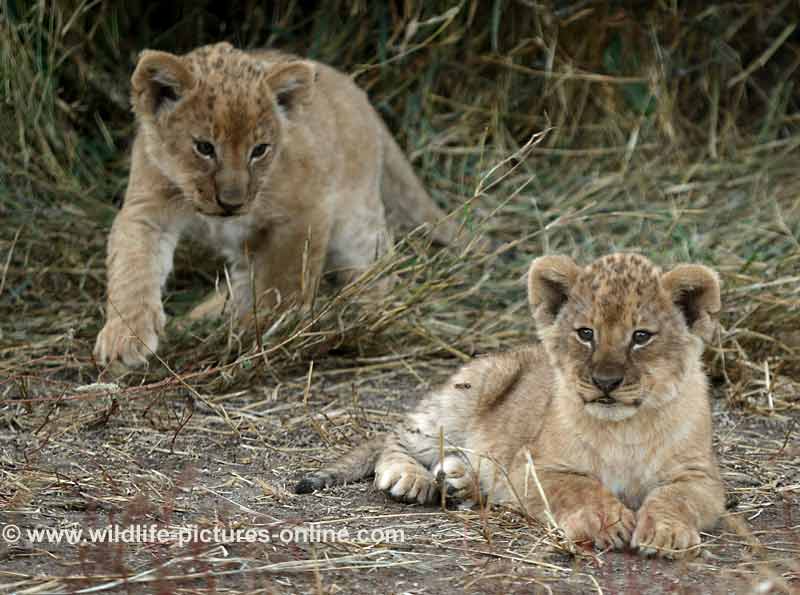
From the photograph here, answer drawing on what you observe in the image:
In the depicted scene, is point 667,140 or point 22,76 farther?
point 667,140

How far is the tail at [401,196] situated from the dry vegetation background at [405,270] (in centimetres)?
24

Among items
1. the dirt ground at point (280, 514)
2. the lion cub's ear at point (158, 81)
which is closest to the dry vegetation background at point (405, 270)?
the dirt ground at point (280, 514)

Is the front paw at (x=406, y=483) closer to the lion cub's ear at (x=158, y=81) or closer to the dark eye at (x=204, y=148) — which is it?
the dark eye at (x=204, y=148)

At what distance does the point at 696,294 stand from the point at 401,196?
3376 mm

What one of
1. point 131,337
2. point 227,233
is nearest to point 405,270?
point 227,233

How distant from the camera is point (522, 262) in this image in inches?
275

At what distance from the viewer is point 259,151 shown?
19.7ft

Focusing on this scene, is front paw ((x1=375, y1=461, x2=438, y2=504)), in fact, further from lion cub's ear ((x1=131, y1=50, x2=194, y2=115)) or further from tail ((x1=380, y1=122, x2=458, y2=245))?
tail ((x1=380, y1=122, x2=458, y2=245))

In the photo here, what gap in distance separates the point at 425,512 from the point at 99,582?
1.19 metres

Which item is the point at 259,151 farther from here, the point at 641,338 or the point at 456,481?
the point at 641,338

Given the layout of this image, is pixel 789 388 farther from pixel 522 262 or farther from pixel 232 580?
pixel 232 580

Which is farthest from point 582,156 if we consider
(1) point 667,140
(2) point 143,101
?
(2) point 143,101

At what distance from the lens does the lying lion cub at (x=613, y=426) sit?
158 inches

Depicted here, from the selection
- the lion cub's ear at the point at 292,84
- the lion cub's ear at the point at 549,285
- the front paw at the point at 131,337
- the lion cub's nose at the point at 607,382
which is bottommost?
the front paw at the point at 131,337
